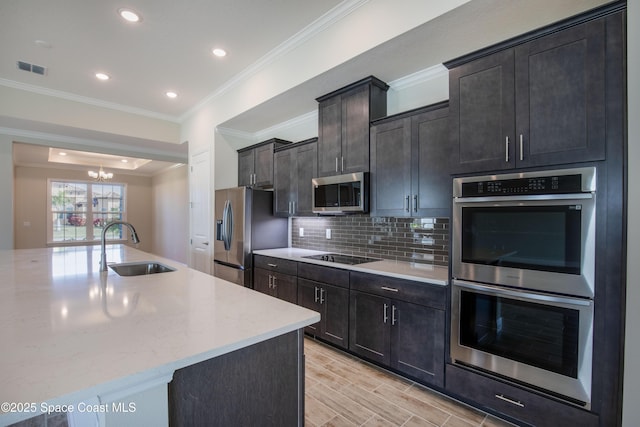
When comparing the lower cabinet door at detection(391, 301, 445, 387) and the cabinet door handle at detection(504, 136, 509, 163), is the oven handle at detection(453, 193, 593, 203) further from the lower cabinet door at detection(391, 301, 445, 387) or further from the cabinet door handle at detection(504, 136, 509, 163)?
the lower cabinet door at detection(391, 301, 445, 387)

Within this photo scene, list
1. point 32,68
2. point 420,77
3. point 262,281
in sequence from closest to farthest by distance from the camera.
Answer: point 420,77 → point 32,68 → point 262,281

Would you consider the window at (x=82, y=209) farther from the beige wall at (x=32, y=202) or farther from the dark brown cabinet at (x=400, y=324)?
the dark brown cabinet at (x=400, y=324)

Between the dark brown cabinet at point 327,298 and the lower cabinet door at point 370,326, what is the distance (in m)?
0.08

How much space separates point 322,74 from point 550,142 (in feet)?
6.10

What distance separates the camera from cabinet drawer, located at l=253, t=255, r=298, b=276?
3207 mm

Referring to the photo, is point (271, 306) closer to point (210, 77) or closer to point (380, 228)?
point (380, 228)

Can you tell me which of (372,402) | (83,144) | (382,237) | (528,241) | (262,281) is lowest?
(372,402)

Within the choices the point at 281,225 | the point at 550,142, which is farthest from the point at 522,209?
the point at 281,225

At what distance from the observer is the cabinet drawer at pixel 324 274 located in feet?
8.89

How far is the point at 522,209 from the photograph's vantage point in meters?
1.71

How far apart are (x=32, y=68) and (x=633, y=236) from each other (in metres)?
5.49

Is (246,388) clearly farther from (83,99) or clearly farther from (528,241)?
(83,99)

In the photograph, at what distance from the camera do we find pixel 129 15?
8.23 ft

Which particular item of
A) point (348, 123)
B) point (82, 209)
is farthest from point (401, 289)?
point (82, 209)
